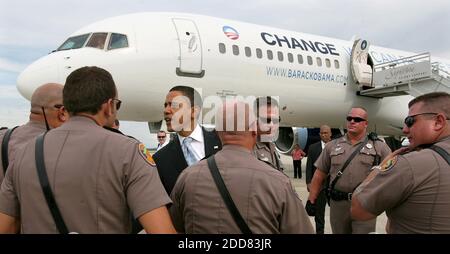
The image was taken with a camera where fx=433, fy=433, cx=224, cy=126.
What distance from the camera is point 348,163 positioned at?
447 centimetres

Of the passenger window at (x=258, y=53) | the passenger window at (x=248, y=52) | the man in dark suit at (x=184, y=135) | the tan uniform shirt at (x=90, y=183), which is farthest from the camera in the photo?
the passenger window at (x=258, y=53)

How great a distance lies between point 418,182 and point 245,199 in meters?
0.92

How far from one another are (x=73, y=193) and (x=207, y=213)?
2.03ft

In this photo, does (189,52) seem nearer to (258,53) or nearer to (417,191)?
(258,53)

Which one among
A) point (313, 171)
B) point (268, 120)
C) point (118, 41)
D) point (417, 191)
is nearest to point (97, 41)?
point (118, 41)

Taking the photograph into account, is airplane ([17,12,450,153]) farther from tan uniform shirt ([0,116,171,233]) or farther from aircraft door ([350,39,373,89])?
tan uniform shirt ([0,116,171,233])

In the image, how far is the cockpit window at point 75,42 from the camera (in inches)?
371

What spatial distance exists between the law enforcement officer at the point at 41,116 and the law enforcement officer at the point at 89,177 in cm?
70

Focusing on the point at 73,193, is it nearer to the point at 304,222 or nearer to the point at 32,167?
the point at 32,167

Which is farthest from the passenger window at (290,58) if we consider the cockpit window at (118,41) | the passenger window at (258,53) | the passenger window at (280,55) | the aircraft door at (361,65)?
Answer: the cockpit window at (118,41)

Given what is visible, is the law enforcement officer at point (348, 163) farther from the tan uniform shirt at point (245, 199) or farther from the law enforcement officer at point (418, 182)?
the tan uniform shirt at point (245, 199)

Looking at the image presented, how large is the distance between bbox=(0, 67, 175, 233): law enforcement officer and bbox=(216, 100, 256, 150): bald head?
1.39 feet

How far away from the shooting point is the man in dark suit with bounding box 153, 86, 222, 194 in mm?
3301
